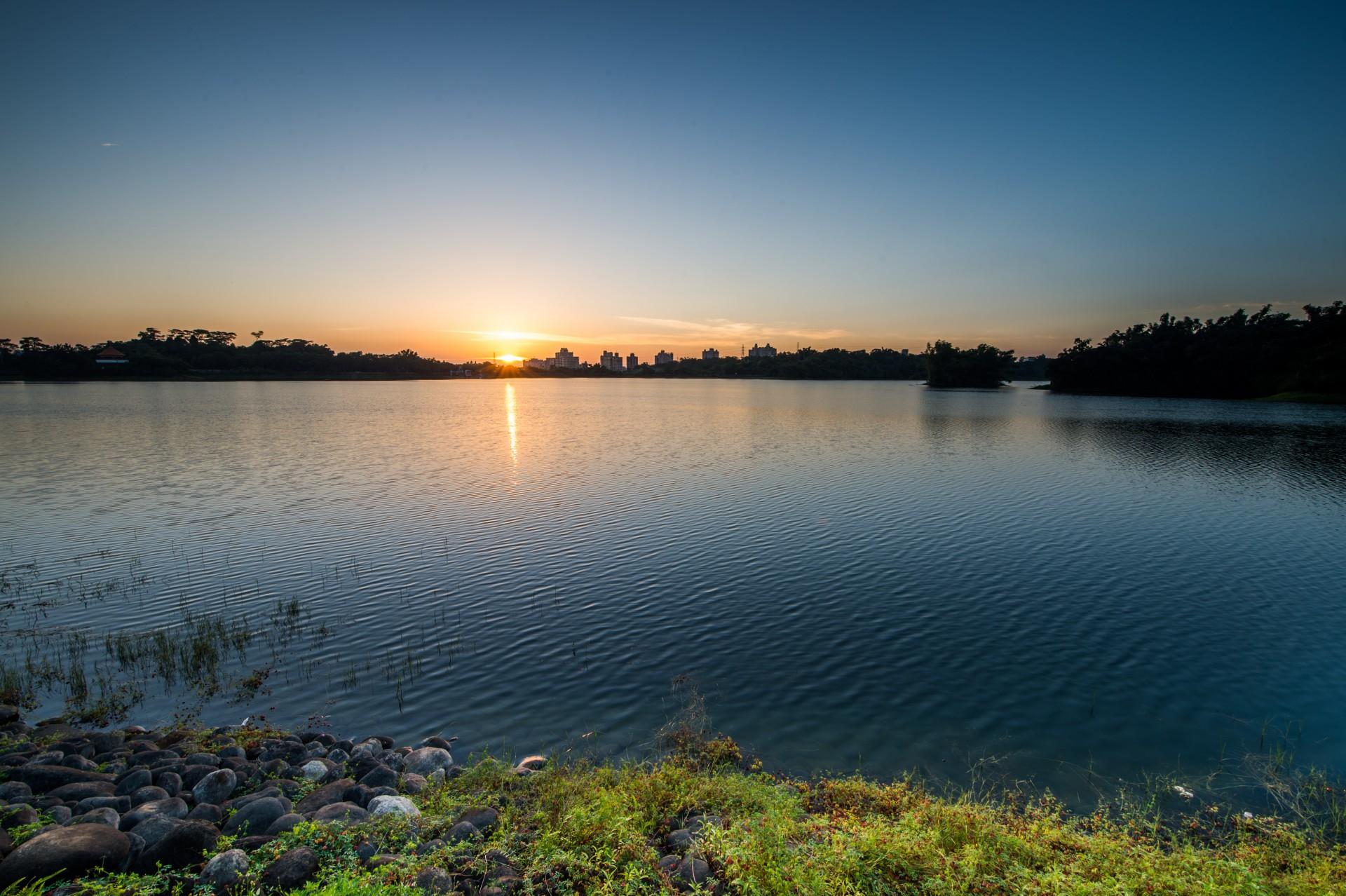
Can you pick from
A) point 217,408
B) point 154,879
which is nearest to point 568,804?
point 154,879

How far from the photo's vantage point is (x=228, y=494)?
1319 inches

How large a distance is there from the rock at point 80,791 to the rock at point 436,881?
18.4ft

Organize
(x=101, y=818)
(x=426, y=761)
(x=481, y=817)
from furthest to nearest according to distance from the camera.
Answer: (x=426, y=761)
(x=481, y=817)
(x=101, y=818)

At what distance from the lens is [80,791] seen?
858cm

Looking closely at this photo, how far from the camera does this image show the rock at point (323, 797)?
8.59m

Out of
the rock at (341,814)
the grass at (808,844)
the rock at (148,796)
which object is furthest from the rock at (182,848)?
the rock at (148,796)

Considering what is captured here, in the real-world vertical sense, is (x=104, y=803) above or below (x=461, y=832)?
above

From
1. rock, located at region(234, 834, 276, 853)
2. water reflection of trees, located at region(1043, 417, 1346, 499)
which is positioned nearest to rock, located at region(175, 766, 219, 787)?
Answer: rock, located at region(234, 834, 276, 853)

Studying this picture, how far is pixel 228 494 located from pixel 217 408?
258 feet

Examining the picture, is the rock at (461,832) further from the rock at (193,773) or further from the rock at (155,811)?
the rock at (193,773)

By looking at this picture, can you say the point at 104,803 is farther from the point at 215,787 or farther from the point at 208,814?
the point at 208,814

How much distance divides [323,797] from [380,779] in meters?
0.92

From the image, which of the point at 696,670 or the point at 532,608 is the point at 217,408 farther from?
the point at 696,670

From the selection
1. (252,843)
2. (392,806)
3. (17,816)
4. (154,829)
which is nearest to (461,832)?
(392,806)
